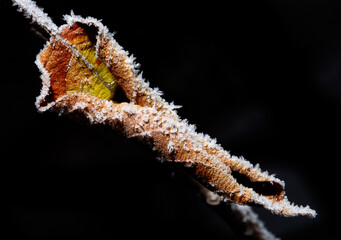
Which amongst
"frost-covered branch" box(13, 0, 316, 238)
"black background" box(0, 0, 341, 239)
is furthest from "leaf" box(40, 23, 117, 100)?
"black background" box(0, 0, 341, 239)

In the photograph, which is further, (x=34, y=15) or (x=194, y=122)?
(x=194, y=122)

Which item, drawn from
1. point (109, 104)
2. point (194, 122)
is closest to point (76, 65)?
point (109, 104)

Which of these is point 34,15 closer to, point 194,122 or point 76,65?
point 76,65

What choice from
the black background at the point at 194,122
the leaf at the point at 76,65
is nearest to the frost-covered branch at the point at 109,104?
the leaf at the point at 76,65

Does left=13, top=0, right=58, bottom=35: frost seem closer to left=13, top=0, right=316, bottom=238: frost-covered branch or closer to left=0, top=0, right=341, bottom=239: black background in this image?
left=13, top=0, right=316, bottom=238: frost-covered branch

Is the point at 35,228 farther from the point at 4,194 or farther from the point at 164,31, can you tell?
the point at 164,31

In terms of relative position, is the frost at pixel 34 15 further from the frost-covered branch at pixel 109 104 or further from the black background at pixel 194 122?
the black background at pixel 194 122

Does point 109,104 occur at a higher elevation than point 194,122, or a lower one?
lower
